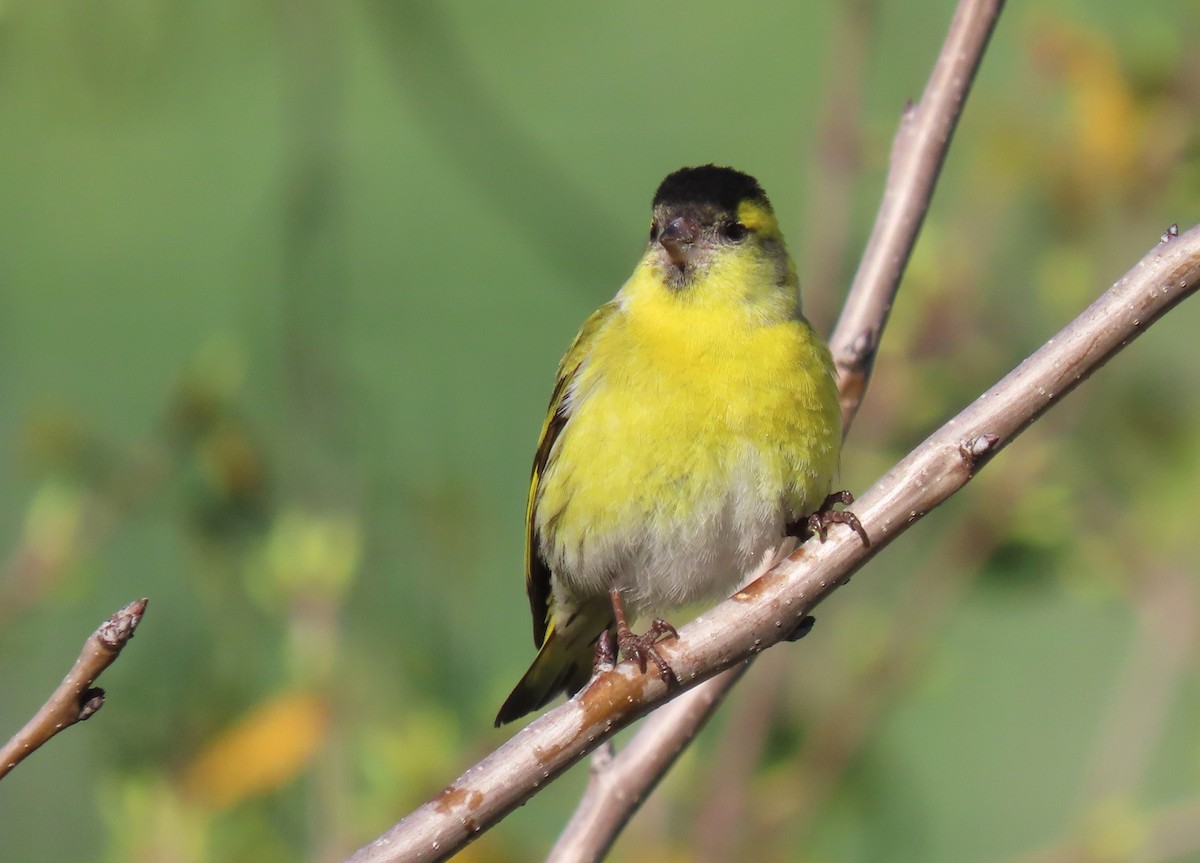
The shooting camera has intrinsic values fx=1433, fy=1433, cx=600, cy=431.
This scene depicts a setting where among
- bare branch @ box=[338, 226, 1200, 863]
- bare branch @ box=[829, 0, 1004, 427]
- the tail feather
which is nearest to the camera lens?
bare branch @ box=[338, 226, 1200, 863]

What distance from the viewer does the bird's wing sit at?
2.56 metres

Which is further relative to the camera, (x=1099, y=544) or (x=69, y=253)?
(x=69, y=253)

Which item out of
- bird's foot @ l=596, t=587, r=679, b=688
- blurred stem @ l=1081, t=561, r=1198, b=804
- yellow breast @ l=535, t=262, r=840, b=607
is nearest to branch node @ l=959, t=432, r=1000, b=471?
bird's foot @ l=596, t=587, r=679, b=688

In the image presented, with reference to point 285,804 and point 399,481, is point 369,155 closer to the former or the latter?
point 399,481

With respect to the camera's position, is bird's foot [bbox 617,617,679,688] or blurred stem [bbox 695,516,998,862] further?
blurred stem [bbox 695,516,998,862]

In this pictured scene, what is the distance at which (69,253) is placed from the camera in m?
4.48

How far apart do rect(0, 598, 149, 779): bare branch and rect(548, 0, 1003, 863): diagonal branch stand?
80cm

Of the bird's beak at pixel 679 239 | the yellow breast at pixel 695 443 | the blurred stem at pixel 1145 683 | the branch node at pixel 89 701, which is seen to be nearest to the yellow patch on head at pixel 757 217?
the bird's beak at pixel 679 239

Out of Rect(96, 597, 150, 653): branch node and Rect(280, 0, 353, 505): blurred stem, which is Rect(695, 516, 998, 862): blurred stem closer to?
Rect(280, 0, 353, 505): blurred stem

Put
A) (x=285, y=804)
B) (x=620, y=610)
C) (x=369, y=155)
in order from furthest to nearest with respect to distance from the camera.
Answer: (x=369, y=155) → (x=285, y=804) → (x=620, y=610)

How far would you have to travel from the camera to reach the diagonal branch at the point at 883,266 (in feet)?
6.11

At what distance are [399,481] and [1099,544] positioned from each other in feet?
5.99

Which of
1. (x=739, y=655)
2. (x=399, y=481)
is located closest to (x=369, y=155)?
(x=399, y=481)

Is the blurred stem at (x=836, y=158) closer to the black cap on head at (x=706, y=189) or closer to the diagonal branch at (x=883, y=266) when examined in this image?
the black cap on head at (x=706, y=189)
